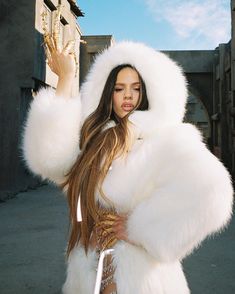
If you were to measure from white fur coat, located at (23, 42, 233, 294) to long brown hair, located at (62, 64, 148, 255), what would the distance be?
0.04m

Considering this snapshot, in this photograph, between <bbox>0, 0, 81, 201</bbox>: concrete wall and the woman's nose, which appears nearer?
the woman's nose

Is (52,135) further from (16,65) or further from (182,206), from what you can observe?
(16,65)

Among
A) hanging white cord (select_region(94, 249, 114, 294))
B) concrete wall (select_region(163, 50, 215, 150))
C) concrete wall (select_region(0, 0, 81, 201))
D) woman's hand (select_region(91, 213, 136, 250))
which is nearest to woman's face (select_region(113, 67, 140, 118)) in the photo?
woman's hand (select_region(91, 213, 136, 250))

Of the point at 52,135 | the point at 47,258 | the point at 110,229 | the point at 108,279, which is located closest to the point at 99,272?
the point at 108,279

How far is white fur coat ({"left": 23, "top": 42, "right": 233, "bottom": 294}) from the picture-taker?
1.54 meters

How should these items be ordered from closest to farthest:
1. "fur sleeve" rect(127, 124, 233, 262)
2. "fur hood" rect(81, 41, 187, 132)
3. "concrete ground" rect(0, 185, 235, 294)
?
"fur sleeve" rect(127, 124, 233, 262), "fur hood" rect(81, 41, 187, 132), "concrete ground" rect(0, 185, 235, 294)

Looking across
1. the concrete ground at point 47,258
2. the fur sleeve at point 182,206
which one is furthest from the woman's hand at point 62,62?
the concrete ground at point 47,258

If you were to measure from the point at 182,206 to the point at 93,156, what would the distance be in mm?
483

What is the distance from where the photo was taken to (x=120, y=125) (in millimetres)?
1819

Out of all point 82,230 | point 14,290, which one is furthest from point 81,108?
point 14,290

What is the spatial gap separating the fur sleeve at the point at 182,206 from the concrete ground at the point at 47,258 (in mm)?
2492

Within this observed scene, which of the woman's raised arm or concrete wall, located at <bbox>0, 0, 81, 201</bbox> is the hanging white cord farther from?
concrete wall, located at <bbox>0, 0, 81, 201</bbox>

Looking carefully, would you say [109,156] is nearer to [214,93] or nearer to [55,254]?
[55,254]

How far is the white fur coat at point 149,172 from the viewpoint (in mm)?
1540
